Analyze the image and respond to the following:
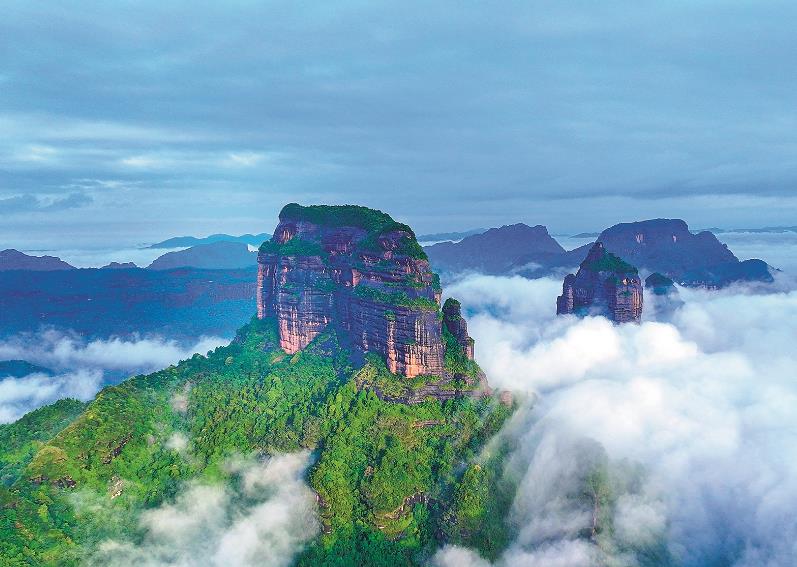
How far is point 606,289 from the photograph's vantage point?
9962cm

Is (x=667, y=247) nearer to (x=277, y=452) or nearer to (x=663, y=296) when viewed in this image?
(x=663, y=296)

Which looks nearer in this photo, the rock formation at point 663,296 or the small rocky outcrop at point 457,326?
the small rocky outcrop at point 457,326

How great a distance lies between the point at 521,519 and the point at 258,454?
26.4 m

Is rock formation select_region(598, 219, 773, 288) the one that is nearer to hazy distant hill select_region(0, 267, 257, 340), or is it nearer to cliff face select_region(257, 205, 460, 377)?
hazy distant hill select_region(0, 267, 257, 340)

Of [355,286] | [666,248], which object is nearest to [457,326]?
[355,286]

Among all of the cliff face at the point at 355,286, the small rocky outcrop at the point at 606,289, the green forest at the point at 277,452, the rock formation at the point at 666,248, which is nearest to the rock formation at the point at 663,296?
the small rocky outcrop at the point at 606,289

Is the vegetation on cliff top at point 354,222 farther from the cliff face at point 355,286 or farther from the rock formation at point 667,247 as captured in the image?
the rock formation at point 667,247

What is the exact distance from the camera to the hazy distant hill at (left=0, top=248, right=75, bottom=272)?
168 meters

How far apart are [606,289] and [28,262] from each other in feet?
509

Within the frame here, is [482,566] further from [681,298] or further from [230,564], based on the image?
[681,298]

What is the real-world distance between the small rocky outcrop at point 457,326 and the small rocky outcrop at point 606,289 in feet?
130

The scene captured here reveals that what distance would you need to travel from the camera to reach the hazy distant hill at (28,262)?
552ft

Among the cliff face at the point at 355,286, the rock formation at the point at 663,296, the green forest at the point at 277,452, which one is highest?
the cliff face at the point at 355,286

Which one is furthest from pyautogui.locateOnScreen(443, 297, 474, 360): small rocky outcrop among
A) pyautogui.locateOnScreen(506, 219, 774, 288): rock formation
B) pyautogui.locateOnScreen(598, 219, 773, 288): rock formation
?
pyautogui.locateOnScreen(598, 219, 773, 288): rock formation
